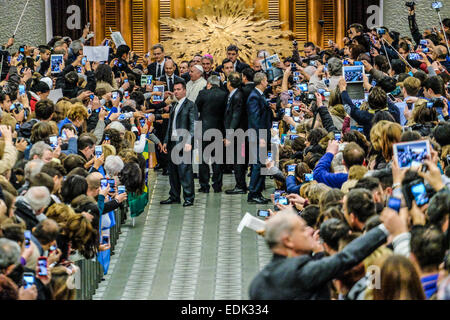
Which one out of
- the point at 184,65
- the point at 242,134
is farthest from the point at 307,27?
the point at 242,134

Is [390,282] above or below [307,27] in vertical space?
below

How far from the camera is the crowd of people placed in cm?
517

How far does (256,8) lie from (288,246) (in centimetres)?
1537

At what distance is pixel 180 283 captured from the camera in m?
8.98

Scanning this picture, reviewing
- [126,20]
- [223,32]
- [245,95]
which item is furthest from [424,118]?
[126,20]

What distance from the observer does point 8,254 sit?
221 inches

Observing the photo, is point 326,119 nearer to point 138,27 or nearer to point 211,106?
point 211,106

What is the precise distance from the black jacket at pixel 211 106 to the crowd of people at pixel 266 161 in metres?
0.02

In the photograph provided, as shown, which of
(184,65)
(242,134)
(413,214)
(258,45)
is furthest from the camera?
(258,45)

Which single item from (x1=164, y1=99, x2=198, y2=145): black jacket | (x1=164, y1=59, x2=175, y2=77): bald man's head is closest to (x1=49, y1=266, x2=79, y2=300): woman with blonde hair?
(x1=164, y1=99, x2=198, y2=145): black jacket

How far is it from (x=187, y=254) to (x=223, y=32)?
10491 millimetres

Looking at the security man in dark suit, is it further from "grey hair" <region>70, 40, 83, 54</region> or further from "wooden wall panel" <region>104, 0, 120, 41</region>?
"wooden wall panel" <region>104, 0, 120, 41</region>

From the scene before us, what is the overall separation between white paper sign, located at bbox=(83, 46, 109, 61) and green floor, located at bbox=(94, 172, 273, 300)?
2770 millimetres
